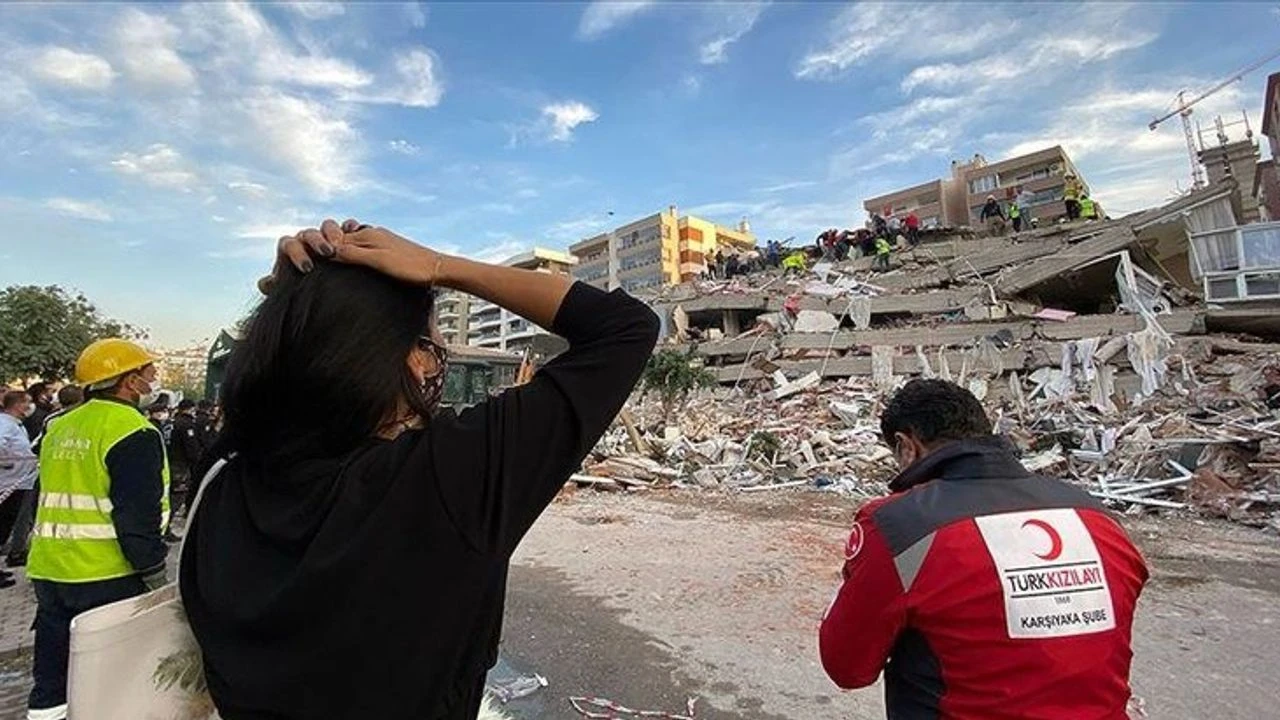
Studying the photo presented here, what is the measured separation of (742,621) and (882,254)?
Result: 80.6ft

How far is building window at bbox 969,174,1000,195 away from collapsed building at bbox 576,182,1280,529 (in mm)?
41350

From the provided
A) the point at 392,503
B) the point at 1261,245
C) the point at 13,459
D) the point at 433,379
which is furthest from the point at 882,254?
the point at 392,503

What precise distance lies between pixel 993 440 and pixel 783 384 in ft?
66.0

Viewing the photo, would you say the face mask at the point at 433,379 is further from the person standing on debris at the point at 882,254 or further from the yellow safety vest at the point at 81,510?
the person standing on debris at the point at 882,254

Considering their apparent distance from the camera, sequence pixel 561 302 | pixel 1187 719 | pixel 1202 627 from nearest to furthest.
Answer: pixel 561 302, pixel 1187 719, pixel 1202 627

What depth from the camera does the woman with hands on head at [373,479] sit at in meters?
0.82

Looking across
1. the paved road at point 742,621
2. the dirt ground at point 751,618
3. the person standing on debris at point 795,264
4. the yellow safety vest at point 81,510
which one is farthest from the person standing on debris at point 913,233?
the yellow safety vest at point 81,510

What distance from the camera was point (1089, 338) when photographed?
1786cm

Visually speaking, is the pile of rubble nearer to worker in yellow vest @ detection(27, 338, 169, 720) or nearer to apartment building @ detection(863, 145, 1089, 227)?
worker in yellow vest @ detection(27, 338, 169, 720)

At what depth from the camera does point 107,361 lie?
2869 millimetres

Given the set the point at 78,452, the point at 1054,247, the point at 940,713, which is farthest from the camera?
the point at 1054,247

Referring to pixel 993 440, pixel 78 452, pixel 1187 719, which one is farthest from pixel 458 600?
pixel 1187 719

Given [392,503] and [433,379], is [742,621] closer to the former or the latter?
[433,379]

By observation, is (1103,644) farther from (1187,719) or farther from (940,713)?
(1187,719)
